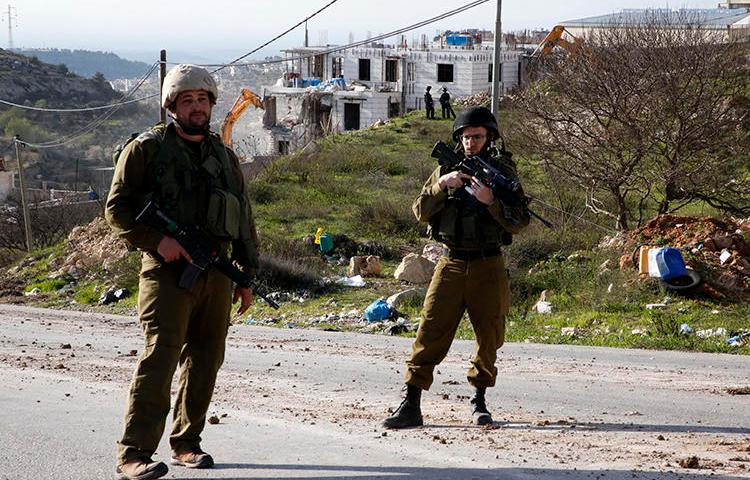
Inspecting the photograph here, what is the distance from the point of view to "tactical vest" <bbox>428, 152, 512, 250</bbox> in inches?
252

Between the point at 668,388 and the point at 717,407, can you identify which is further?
the point at 668,388

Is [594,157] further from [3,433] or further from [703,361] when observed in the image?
[3,433]

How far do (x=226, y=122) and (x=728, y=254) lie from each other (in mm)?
31426

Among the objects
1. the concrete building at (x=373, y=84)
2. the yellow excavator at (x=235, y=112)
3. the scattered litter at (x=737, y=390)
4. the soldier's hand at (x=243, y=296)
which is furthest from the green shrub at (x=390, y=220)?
the concrete building at (x=373, y=84)

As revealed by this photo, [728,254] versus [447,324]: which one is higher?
[447,324]

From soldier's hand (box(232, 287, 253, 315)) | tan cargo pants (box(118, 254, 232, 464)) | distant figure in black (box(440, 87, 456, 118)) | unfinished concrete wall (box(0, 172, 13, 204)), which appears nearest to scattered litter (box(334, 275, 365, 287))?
soldier's hand (box(232, 287, 253, 315))

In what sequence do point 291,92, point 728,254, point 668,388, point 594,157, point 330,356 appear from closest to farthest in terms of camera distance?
point 668,388, point 330,356, point 728,254, point 594,157, point 291,92

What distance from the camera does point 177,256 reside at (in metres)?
5.16

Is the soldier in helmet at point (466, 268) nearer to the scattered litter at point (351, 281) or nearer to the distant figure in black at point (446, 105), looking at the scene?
the scattered litter at point (351, 281)

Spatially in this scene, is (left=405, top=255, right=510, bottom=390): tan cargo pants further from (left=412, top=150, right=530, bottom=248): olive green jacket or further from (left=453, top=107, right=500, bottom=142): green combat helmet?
(left=453, top=107, right=500, bottom=142): green combat helmet

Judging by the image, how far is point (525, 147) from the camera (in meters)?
22.8

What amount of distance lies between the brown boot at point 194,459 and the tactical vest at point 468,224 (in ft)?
6.56

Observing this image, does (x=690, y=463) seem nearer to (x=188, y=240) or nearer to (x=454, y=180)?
(x=454, y=180)

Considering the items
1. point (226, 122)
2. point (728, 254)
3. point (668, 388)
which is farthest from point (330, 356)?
point (226, 122)
